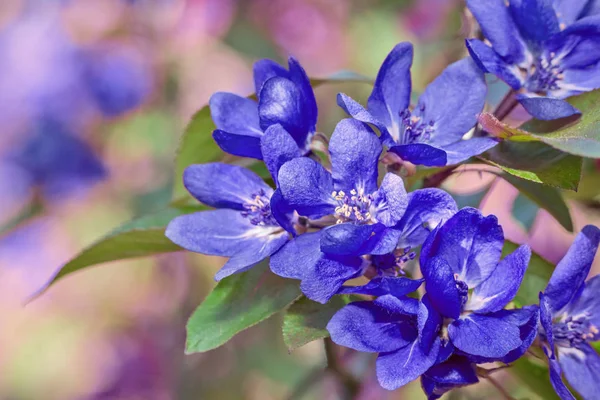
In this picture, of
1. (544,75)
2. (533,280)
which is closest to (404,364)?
(533,280)

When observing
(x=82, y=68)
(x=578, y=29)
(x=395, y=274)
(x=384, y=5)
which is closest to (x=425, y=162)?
(x=395, y=274)

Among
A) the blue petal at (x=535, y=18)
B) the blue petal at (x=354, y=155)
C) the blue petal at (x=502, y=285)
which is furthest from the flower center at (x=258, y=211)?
the blue petal at (x=535, y=18)

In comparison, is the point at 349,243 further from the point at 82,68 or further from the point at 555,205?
the point at 82,68

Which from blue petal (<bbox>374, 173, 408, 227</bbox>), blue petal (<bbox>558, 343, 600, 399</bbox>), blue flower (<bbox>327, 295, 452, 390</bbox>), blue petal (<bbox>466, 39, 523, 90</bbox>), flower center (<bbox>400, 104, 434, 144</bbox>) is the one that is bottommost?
blue petal (<bbox>558, 343, 600, 399</bbox>)

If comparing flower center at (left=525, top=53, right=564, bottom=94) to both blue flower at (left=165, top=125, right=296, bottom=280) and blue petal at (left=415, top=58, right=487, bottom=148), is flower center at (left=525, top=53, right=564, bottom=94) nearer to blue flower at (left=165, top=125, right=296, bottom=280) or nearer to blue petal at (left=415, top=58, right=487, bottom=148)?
blue petal at (left=415, top=58, right=487, bottom=148)

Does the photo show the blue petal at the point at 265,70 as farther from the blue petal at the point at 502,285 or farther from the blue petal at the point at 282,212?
the blue petal at the point at 502,285

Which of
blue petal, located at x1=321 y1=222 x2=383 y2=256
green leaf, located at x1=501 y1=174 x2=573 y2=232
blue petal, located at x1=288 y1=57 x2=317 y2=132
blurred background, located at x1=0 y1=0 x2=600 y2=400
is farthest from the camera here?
blurred background, located at x1=0 y1=0 x2=600 y2=400

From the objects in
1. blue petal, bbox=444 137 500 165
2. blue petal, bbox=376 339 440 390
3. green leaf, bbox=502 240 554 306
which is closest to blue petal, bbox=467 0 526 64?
blue petal, bbox=444 137 500 165
